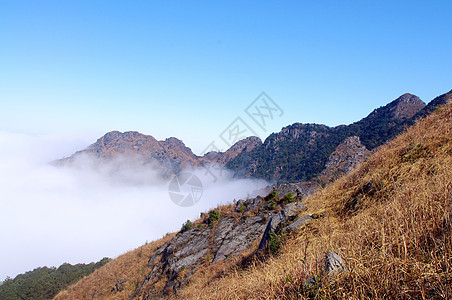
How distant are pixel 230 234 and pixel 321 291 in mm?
10732

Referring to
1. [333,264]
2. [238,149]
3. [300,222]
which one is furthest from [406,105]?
[333,264]

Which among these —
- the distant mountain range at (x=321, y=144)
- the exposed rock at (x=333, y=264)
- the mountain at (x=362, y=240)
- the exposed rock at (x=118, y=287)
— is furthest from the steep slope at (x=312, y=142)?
the exposed rock at (x=333, y=264)

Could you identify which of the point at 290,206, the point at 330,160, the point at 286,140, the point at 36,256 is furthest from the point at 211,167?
the point at 290,206

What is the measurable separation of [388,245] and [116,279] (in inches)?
776

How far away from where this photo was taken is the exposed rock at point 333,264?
2.49 metres

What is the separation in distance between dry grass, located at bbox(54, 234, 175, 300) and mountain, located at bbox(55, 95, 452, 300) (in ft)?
10.4

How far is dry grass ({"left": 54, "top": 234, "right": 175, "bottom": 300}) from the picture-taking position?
1523 centimetres

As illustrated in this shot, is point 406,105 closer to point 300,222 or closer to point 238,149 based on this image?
point 238,149

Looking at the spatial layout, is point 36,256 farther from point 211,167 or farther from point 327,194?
point 327,194

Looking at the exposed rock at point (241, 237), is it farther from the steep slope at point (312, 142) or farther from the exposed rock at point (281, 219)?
the steep slope at point (312, 142)

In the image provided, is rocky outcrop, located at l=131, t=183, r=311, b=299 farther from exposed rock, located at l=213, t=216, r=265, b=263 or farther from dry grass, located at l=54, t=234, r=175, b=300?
dry grass, located at l=54, t=234, r=175, b=300

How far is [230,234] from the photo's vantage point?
12516 millimetres

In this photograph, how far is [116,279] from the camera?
17109mm

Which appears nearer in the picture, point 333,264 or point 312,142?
point 333,264
